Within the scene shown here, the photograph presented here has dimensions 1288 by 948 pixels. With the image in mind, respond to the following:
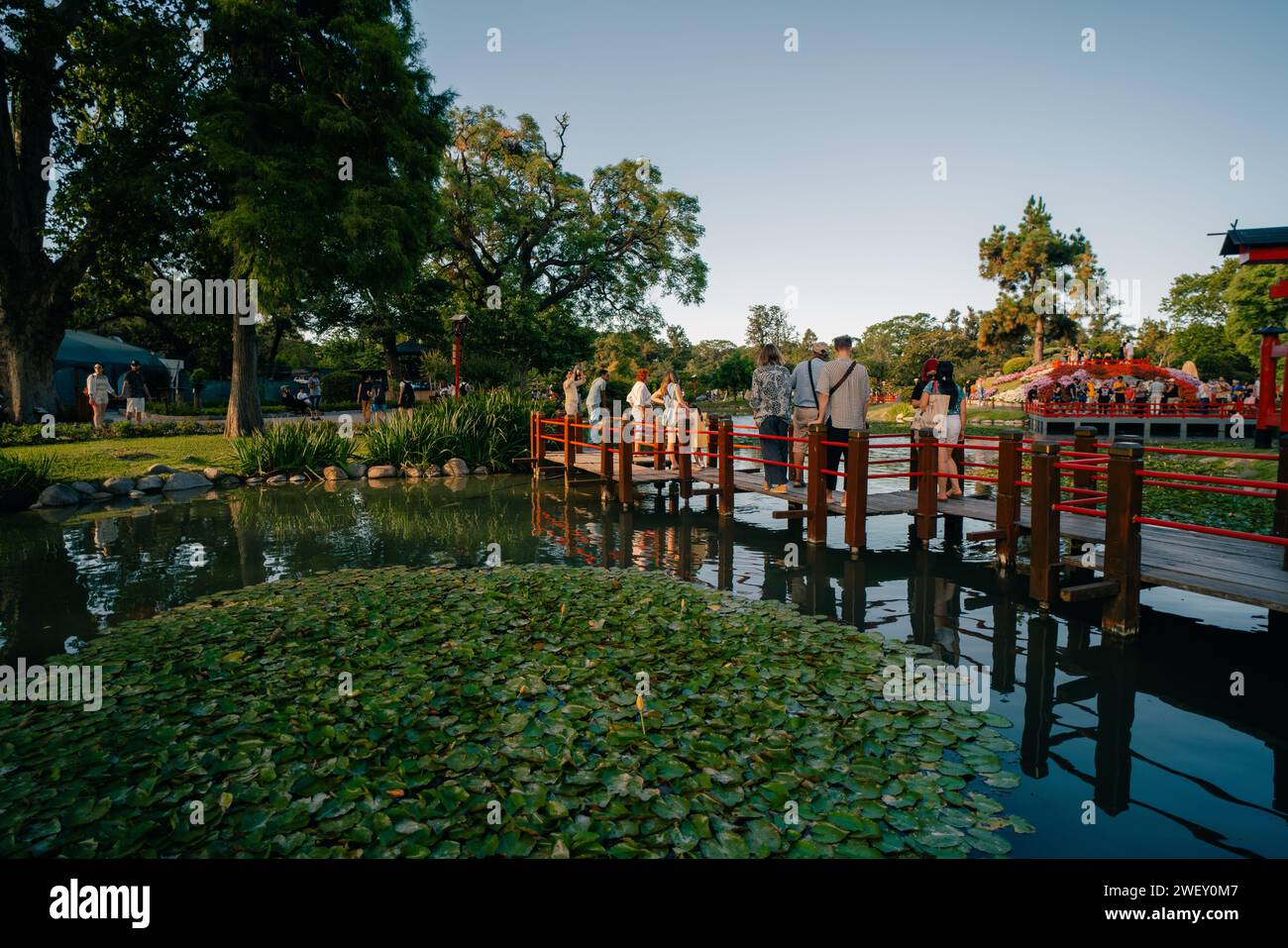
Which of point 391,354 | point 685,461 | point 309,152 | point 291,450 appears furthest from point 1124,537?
point 391,354

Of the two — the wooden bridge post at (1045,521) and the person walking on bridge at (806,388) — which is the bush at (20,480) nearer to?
the person walking on bridge at (806,388)

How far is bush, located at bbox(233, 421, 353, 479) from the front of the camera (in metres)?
16.2

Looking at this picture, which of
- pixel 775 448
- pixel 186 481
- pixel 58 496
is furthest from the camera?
pixel 186 481

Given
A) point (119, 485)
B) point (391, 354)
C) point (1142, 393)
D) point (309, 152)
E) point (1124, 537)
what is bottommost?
point (119, 485)

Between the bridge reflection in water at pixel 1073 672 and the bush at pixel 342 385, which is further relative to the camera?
the bush at pixel 342 385

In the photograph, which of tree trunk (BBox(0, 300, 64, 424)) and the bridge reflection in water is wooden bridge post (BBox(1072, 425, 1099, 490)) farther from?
tree trunk (BBox(0, 300, 64, 424))

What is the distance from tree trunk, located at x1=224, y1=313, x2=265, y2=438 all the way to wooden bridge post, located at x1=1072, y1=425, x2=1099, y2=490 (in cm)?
1915

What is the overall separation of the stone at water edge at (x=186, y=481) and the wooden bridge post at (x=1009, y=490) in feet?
50.7

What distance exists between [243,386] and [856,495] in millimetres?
17902

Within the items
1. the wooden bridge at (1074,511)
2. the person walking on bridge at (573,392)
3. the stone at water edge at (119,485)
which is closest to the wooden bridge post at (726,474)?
the wooden bridge at (1074,511)

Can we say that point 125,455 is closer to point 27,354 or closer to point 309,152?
point 27,354

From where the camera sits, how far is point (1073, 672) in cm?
523

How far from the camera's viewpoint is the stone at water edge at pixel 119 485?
14250mm
